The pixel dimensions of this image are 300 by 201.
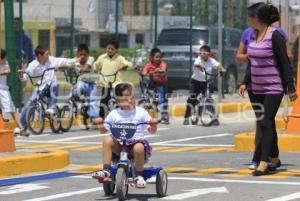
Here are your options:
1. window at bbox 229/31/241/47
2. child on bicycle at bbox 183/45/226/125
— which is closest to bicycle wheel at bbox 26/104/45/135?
child on bicycle at bbox 183/45/226/125

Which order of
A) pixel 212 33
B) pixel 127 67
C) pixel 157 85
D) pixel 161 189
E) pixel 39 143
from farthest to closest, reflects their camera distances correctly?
pixel 212 33 < pixel 157 85 < pixel 127 67 < pixel 39 143 < pixel 161 189

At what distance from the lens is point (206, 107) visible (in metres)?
19.3

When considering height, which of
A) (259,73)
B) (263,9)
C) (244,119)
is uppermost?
(263,9)

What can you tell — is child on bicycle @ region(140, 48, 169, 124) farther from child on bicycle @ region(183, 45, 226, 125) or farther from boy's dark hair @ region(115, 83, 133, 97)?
boy's dark hair @ region(115, 83, 133, 97)

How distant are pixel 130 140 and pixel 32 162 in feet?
8.17

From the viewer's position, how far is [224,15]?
27.7 metres

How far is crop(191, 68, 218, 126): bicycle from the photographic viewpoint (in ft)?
63.0

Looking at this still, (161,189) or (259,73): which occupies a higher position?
(259,73)

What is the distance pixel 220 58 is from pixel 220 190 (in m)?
15.0

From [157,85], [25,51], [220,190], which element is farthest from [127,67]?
[220,190]

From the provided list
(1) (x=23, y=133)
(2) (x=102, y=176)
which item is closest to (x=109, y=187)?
(2) (x=102, y=176)

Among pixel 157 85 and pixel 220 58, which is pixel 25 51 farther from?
pixel 220 58

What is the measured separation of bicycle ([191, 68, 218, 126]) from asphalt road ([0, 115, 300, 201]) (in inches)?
95.2

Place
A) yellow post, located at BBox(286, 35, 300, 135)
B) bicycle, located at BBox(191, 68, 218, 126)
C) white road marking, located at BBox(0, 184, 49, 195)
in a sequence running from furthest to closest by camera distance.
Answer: bicycle, located at BBox(191, 68, 218, 126) < yellow post, located at BBox(286, 35, 300, 135) < white road marking, located at BBox(0, 184, 49, 195)
